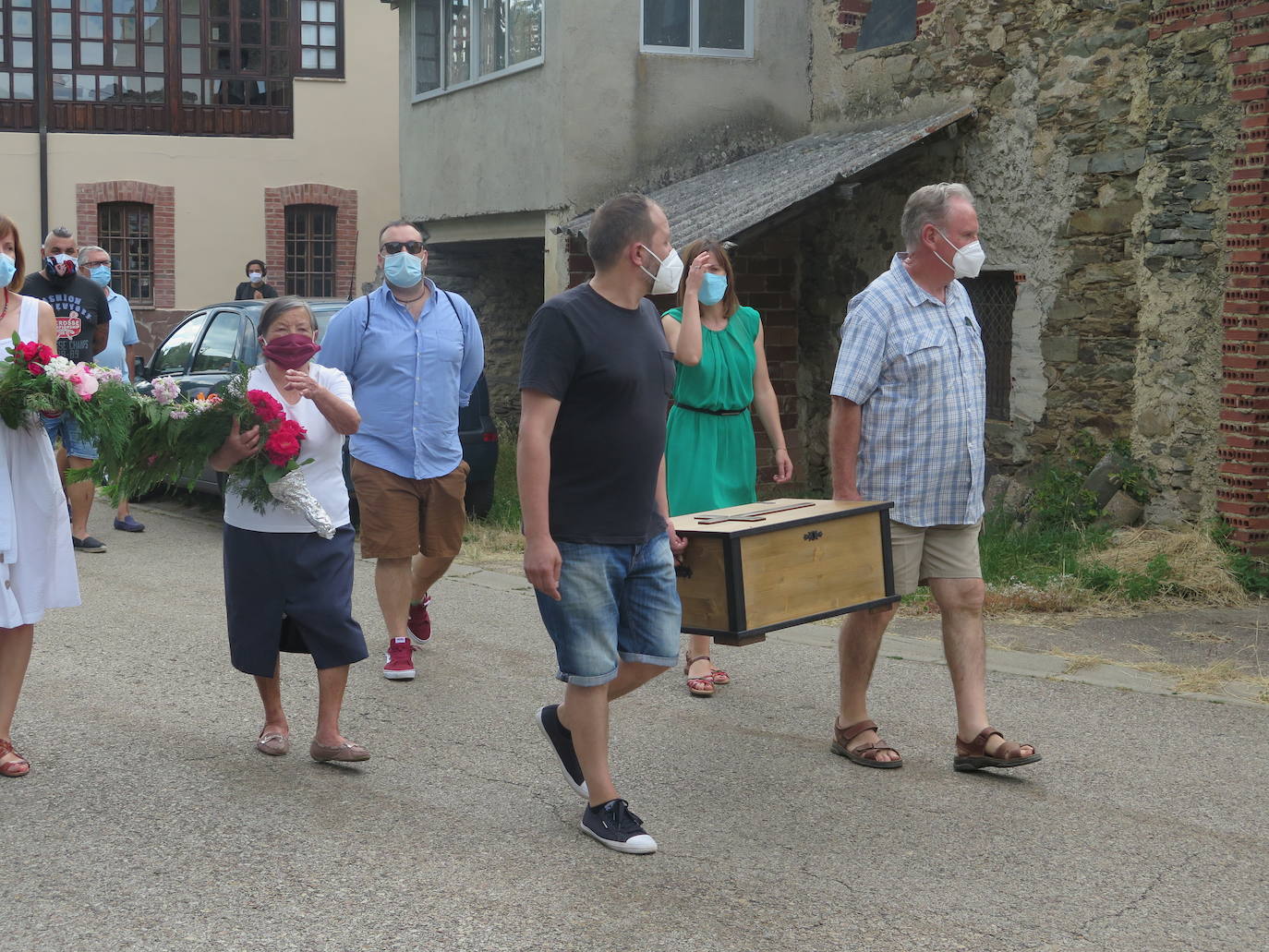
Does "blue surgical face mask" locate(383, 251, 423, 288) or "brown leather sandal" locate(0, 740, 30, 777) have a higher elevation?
"blue surgical face mask" locate(383, 251, 423, 288)

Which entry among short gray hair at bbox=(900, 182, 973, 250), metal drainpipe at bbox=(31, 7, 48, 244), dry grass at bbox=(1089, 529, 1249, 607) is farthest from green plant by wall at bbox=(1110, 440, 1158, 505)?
metal drainpipe at bbox=(31, 7, 48, 244)

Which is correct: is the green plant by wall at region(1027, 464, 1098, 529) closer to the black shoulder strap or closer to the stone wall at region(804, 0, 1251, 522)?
the stone wall at region(804, 0, 1251, 522)

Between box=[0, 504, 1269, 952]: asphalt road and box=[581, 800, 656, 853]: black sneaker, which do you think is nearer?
box=[0, 504, 1269, 952]: asphalt road

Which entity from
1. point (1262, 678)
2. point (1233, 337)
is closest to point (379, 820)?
point (1262, 678)

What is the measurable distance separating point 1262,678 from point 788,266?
792 centimetres

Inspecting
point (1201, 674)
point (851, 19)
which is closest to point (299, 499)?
point (1201, 674)

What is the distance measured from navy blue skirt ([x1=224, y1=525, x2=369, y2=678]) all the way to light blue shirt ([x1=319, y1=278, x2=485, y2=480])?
138cm

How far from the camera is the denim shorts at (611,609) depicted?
448 centimetres

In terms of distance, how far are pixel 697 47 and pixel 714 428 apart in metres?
8.82

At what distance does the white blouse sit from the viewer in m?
5.23

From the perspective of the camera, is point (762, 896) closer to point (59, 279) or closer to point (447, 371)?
point (447, 371)

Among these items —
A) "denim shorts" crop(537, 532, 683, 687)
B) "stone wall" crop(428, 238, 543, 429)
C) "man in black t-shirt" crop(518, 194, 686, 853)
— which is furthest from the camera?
"stone wall" crop(428, 238, 543, 429)

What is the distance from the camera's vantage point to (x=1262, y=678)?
6.70m

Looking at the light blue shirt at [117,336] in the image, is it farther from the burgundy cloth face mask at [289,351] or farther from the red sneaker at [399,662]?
the burgundy cloth face mask at [289,351]
